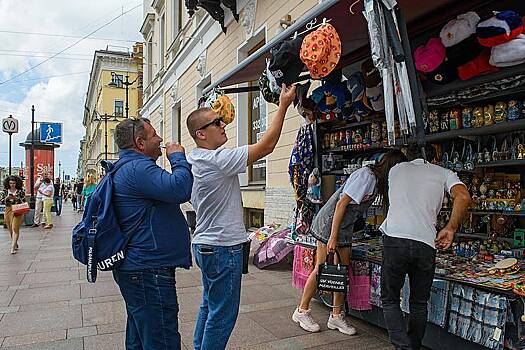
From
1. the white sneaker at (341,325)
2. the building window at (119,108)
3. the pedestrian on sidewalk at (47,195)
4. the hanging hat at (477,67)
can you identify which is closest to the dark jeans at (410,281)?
the white sneaker at (341,325)

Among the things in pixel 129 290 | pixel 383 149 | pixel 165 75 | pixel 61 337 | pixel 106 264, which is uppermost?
pixel 165 75

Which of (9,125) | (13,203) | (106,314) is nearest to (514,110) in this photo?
(106,314)

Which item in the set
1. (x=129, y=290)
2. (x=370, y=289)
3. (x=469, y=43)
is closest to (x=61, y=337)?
(x=129, y=290)

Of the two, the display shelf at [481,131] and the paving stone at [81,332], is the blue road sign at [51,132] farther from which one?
the display shelf at [481,131]

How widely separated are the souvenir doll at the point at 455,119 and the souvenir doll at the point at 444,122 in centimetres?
3

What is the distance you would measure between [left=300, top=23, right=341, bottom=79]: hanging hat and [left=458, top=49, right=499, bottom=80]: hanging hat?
3.47 ft

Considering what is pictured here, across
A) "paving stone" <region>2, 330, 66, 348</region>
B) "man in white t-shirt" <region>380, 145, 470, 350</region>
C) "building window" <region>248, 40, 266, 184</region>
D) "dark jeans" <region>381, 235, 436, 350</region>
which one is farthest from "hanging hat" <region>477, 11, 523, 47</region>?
"building window" <region>248, 40, 266, 184</region>

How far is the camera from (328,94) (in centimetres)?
501

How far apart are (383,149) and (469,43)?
1.62 meters

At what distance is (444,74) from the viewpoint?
378 centimetres

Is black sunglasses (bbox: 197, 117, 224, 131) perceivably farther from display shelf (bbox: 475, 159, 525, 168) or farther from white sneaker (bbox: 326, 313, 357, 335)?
display shelf (bbox: 475, 159, 525, 168)

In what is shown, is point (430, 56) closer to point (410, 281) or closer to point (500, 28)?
point (500, 28)

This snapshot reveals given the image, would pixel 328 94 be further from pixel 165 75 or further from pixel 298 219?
pixel 165 75

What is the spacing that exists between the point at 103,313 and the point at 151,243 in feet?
9.68
